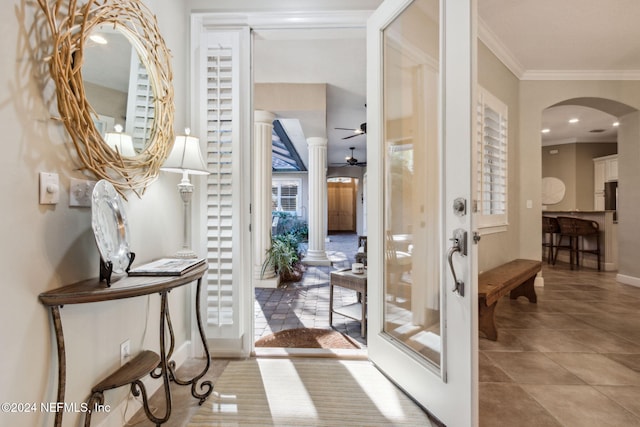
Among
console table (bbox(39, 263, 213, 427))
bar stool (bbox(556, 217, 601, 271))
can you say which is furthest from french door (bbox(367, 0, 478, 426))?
bar stool (bbox(556, 217, 601, 271))

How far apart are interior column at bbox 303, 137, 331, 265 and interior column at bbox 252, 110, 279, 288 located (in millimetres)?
1567

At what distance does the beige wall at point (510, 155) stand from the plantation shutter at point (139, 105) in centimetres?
315

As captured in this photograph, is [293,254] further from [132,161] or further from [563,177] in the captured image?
[563,177]

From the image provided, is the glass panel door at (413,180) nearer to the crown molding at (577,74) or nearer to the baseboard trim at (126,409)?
the baseboard trim at (126,409)

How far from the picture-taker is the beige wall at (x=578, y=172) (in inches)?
282

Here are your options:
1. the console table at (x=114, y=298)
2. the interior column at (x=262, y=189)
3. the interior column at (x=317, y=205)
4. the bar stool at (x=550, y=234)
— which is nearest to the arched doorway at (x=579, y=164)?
the bar stool at (x=550, y=234)

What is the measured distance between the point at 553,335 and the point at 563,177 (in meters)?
6.62

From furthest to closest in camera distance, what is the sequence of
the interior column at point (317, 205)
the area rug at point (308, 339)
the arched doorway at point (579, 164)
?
the arched doorway at point (579, 164) → the interior column at point (317, 205) → the area rug at point (308, 339)

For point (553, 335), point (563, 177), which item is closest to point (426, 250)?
point (553, 335)

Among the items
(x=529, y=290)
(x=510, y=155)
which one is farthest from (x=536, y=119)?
(x=529, y=290)

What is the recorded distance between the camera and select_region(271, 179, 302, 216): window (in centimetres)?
1300

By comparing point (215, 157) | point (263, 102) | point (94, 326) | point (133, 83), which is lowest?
point (94, 326)

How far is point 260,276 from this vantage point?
4289 mm

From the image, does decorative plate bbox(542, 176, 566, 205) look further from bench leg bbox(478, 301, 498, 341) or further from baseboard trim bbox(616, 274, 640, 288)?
bench leg bbox(478, 301, 498, 341)
